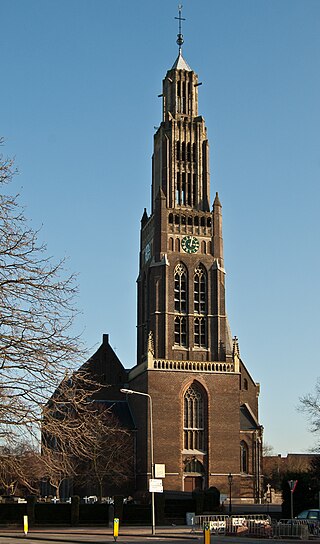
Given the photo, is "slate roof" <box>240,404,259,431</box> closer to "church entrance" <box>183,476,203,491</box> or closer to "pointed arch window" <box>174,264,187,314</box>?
"church entrance" <box>183,476,203,491</box>

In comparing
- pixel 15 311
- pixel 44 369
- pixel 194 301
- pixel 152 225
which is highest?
pixel 152 225

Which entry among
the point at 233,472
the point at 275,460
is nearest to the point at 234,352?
the point at 233,472

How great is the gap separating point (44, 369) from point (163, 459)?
57.2 m

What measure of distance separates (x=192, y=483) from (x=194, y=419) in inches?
216

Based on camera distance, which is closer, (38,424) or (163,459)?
(38,424)

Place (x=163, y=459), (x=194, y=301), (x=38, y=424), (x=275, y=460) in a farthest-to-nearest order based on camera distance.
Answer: (x=275, y=460), (x=194, y=301), (x=163, y=459), (x=38, y=424)

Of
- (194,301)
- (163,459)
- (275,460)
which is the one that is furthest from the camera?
(275,460)

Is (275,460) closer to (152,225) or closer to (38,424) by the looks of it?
(152,225)

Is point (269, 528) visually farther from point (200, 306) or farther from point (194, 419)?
point (200, 306)

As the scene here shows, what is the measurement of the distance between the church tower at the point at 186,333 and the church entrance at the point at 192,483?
86mm

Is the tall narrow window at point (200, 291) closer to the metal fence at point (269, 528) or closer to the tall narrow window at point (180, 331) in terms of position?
the tall narrow window at point (180, 331)

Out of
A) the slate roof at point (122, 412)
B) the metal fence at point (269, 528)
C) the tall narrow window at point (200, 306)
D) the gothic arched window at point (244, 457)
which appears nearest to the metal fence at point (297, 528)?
the metal fence at point (269, 528)

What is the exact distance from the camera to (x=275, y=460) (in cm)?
14100

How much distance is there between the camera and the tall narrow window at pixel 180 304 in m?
74.3
